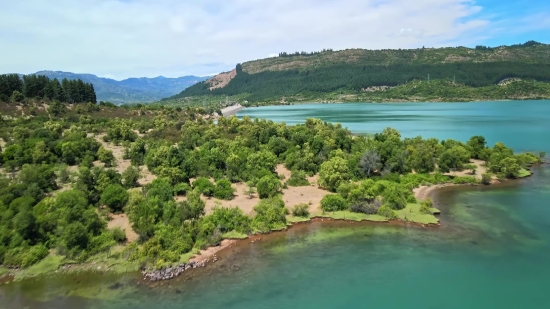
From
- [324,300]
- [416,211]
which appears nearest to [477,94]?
[416,211]

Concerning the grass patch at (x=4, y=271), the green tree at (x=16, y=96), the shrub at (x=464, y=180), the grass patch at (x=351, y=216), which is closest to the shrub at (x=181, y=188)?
the grass patch at (x=351, y=216)

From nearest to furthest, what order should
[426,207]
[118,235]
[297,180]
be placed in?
[118,235], [426,207], [297,180]

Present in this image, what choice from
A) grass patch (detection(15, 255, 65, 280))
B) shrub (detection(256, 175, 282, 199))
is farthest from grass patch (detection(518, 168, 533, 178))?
grass patch (detection(15, 255, 65, 280))

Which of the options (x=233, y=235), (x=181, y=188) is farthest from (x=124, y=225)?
(x=233, y=235)

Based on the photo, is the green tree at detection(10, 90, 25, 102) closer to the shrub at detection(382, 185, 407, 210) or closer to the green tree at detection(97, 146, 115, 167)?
the green tree at detection(97, 146, 115, 167)

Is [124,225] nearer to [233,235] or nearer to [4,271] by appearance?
[4,271]

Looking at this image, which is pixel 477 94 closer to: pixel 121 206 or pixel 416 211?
pixel 416 211
